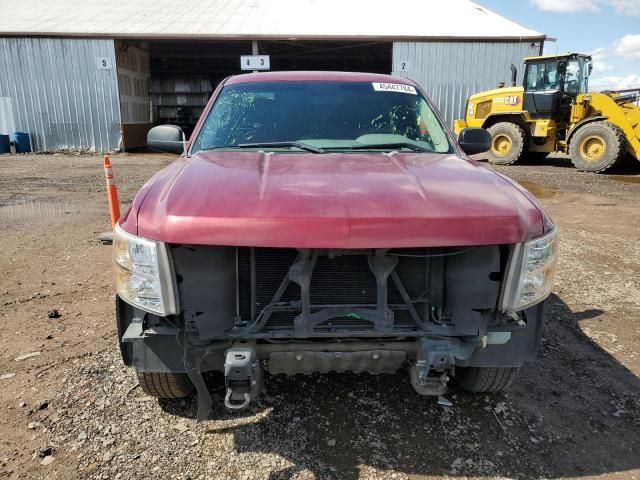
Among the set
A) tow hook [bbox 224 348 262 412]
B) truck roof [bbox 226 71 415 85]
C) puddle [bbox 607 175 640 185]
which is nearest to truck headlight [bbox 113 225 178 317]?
tow hook [bbox 224 348 262 412]

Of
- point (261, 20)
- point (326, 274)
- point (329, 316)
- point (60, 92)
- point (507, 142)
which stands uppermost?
point (261, 20)

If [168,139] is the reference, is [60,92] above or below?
above

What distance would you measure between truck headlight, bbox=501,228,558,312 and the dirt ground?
0.83 metres

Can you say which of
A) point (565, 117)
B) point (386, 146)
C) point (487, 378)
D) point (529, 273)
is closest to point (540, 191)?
point (565, 117)

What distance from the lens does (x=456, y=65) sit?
1770 centimetres

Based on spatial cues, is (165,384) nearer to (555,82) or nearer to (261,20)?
(555,82)

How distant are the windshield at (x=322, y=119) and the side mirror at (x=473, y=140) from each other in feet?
1.11

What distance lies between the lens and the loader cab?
12.1m

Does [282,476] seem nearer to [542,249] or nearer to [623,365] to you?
[542,249]

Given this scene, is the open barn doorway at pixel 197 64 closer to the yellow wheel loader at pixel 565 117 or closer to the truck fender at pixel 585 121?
the yellow wheel loader at pixel 565 117

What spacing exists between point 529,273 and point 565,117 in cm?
1235

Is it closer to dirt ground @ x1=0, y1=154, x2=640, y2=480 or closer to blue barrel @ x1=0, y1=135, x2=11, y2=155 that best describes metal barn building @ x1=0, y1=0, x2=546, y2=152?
blue barrel @ x1=0, y1=135, x2=11, y2=155

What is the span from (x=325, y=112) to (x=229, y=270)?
156 centimetres

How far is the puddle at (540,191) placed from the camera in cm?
949
